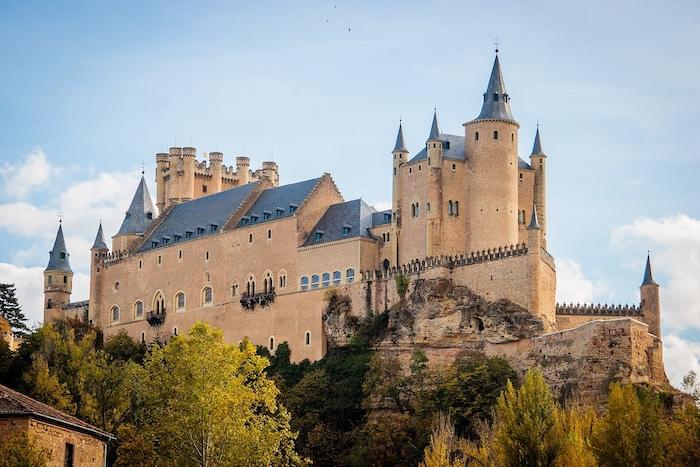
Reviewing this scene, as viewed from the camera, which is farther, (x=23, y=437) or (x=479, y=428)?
(x=479, y=428)

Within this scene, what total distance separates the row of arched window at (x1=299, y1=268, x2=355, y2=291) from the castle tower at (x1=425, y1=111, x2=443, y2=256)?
6.92 meters

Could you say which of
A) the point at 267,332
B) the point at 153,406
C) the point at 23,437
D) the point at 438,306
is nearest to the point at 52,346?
the point at 267,332

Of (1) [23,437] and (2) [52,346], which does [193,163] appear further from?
(1) [23,437]

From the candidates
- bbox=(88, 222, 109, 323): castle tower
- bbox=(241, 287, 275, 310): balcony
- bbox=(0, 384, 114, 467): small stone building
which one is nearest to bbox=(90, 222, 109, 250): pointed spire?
bbox=(88, 222, 109, 323): castle tower

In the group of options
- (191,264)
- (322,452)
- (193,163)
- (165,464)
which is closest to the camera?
(165,464)

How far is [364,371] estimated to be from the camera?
9119 centimetres

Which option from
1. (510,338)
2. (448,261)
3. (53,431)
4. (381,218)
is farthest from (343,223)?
(53,431)

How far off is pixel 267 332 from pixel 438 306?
15666 millimetres

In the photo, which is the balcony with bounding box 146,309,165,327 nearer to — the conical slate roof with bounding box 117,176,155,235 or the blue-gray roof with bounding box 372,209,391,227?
the conical slate roof with bounding box 117,176,155,235

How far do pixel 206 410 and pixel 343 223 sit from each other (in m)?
42.3

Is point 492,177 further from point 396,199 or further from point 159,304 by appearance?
point 159,304

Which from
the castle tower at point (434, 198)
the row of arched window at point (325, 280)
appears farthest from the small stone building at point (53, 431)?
the row of arched window at point (325, 280)

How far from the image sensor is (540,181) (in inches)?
3718

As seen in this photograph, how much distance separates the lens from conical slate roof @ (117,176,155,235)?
389ft
